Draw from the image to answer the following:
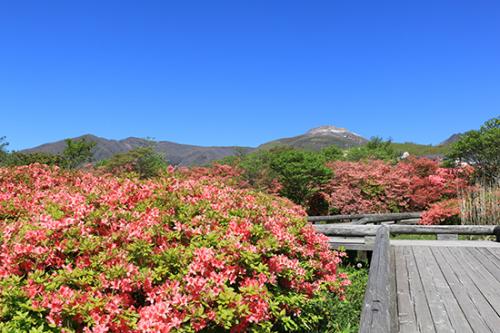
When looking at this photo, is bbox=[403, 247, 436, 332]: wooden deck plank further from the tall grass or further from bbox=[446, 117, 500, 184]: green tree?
bbox=[446, 117, 500, 184]: green tree

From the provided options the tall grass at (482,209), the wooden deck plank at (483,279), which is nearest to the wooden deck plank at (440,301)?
the wooden deck plank at (483,279)

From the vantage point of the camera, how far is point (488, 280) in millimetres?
5801

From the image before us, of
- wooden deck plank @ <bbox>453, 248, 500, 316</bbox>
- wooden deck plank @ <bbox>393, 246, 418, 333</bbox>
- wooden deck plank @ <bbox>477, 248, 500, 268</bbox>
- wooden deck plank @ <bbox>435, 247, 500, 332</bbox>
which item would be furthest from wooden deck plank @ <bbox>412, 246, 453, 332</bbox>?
wooden deck plank @ <bbox>477, 248, 500, 268</bbox>

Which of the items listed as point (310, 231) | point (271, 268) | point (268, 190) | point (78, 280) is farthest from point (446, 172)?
point (78, 280)

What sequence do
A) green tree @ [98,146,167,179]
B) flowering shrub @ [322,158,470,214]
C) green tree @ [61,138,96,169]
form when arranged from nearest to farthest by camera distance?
flowering shrub @ [322,158,470,214] < green tree @ [98,146,167,179] < green tree @ [61,138,96,169]

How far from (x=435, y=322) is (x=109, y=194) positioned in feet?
11.5

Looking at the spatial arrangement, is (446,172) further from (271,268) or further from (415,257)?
(271,268)

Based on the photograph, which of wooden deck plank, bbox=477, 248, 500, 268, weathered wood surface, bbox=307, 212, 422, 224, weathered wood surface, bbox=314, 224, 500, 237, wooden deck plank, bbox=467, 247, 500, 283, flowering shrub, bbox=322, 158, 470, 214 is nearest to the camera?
wooden deck plank, bbox=467, 247, 500, 283

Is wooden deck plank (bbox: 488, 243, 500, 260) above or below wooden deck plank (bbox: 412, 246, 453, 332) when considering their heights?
above

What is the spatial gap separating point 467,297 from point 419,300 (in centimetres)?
59

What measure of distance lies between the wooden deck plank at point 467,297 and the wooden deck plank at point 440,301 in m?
0.05

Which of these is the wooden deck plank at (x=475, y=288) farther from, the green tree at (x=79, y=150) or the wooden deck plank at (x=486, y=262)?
the green tree at (x=79, y=150)

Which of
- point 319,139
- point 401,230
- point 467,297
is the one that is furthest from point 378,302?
point 319,139

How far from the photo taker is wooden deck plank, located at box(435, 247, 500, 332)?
4293mm
